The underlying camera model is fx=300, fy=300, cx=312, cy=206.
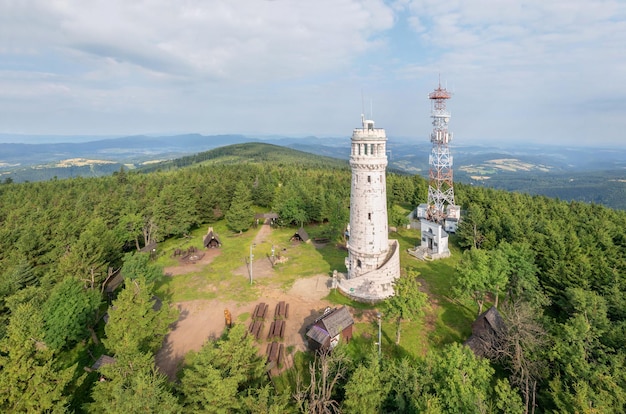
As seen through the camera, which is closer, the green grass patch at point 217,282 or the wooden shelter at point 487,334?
the wooden shelter at point 487,334

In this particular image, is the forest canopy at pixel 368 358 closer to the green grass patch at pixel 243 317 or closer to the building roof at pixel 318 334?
the building roof at pixel 318 334

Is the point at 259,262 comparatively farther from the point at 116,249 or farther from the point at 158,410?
the point at 158,410

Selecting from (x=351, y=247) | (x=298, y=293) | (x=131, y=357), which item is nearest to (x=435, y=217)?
(x=351, y=247)

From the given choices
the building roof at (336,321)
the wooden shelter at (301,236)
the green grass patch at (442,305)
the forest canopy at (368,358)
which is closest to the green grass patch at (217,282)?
the forest canopy at (368,358)

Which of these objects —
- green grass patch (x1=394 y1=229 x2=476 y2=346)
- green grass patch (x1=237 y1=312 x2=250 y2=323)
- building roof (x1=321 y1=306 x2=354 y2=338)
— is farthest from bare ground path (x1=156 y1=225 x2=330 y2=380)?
green grass patch (x1=394 y1=229 x2=476 y2=346)

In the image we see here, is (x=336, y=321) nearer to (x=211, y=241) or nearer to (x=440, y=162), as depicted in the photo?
(x=211, y=241)

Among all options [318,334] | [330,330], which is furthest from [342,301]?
[318,334]
